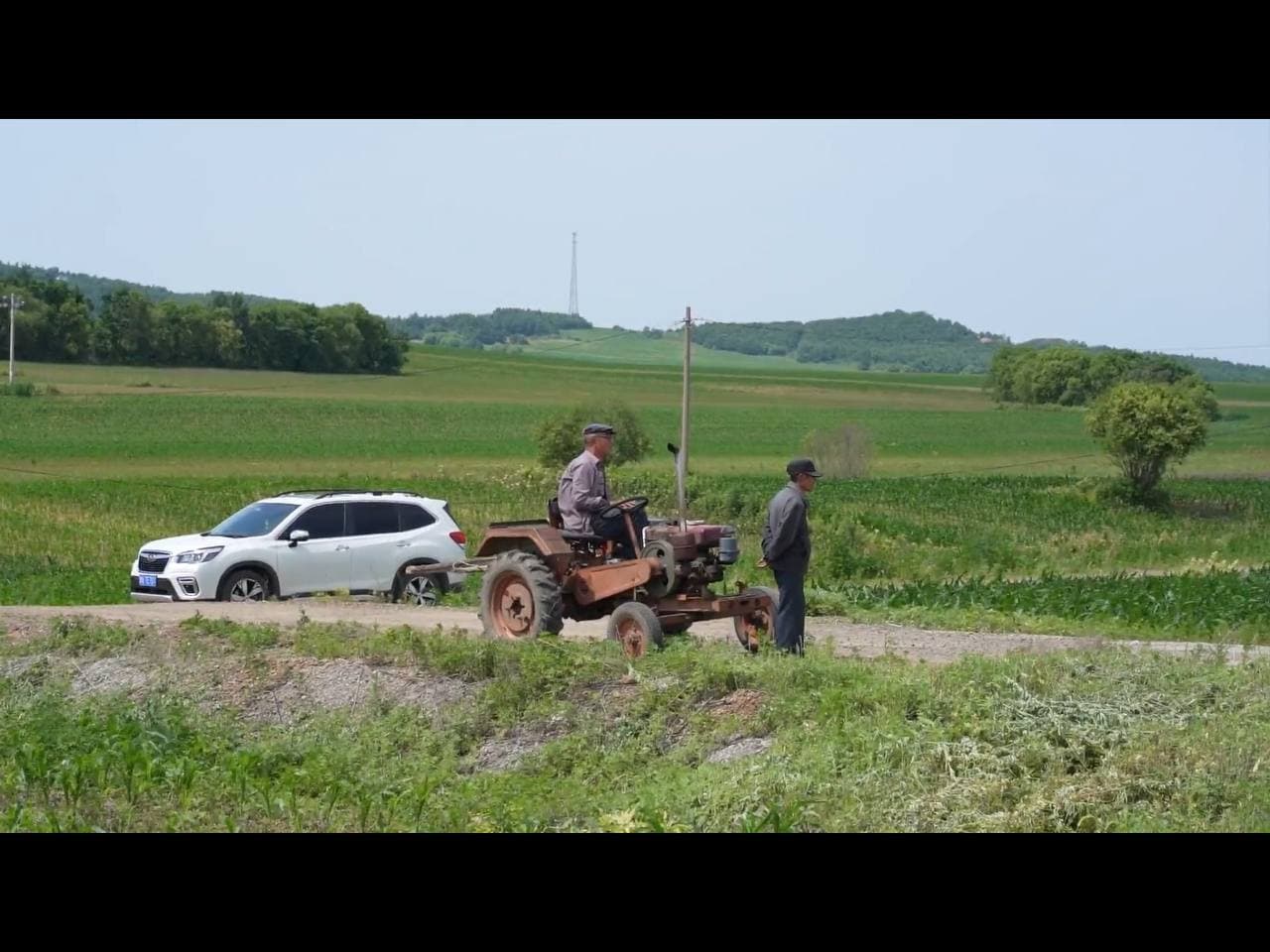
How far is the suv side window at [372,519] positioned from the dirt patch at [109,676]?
6281 mm

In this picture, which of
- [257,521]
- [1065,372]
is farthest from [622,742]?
[1065,372]

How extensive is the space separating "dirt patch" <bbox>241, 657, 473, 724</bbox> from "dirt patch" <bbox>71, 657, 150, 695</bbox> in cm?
136

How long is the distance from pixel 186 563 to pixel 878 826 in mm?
13881

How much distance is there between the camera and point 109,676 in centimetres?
1403

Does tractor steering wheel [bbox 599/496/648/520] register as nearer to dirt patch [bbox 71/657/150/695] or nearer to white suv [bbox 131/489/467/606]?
dirt patch [bbox 71/657/150/695]

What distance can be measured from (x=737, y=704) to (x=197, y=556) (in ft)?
35.8

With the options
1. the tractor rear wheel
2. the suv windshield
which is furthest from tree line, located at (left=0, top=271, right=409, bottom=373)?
the tractor rear wheel

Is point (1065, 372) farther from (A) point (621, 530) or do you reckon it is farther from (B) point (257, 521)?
(A) point (621, 530)

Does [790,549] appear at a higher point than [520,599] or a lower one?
higher

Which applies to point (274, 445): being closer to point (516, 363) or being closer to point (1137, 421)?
point (1137, 421)

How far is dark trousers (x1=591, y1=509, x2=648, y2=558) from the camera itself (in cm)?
1374

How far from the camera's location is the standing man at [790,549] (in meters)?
12.5
